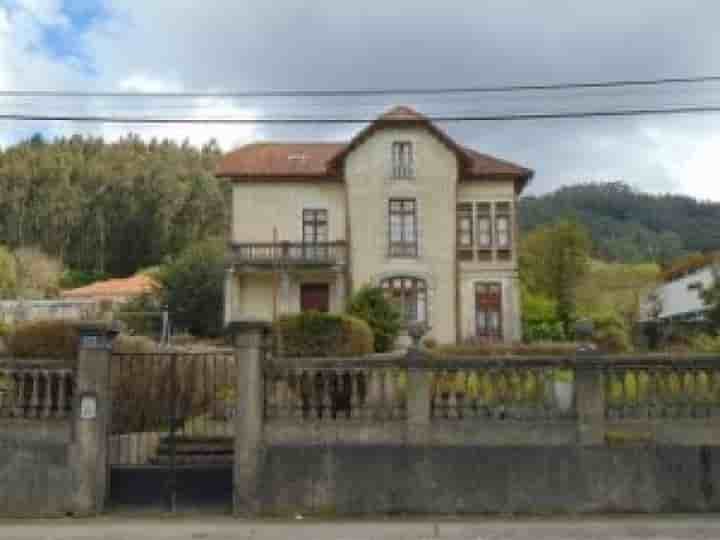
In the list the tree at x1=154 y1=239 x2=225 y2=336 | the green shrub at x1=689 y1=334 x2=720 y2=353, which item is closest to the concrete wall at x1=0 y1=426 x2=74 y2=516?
the green shrub at x1=689 y1=334 x2=720 y2=353

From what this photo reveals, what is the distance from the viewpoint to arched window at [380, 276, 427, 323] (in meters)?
34.1

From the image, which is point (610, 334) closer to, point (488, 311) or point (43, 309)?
point (488, 311)

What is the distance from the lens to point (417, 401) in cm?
1026

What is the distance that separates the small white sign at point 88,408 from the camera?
10.3 meters

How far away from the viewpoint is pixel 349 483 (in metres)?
10.1

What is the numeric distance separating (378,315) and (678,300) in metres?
35.9

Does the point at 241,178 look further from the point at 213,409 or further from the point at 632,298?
the point at 632,298

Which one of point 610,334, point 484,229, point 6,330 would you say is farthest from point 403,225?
point 6,330

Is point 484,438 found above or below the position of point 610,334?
below

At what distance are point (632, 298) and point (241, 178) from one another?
4637 centimetres

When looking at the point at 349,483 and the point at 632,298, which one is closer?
the point at 349,483

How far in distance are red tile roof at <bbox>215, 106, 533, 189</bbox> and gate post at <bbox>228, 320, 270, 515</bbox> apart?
24.4m

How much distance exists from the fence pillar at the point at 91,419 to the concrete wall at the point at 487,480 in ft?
7.46

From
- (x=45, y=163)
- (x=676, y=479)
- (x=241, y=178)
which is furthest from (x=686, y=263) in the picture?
(x=45, y=163)
